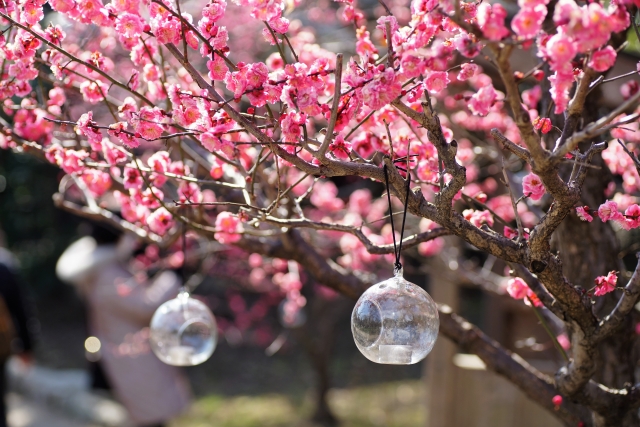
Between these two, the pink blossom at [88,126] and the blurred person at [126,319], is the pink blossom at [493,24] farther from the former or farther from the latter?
the blurred person at [126,319]

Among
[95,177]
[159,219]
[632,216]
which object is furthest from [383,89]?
[95,177]

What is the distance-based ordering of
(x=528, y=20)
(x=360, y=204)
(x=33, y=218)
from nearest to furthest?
1. (x=528, y=20)
2. (x=360, y=204)
3. (x=33, y=218)

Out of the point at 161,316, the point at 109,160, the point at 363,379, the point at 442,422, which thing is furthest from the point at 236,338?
the point at 109,160

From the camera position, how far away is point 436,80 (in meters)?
1.47

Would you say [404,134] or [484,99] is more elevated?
[404,134]

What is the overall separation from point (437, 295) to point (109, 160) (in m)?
2.37

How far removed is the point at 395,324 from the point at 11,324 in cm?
315

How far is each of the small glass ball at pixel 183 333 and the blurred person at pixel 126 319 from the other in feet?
6.07

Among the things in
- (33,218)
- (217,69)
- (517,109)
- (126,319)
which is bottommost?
(126,319)

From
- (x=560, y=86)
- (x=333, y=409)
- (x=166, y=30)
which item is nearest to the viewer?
(x=560, y=86)

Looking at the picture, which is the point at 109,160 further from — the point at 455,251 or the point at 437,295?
the point at 437,295

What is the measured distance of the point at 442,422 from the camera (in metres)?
3.80

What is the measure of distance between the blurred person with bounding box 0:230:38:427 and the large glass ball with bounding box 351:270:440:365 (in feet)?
9.81

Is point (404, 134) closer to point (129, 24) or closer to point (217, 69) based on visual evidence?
point (217, 69)
